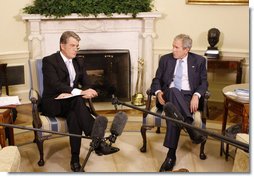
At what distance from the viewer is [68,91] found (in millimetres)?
2881

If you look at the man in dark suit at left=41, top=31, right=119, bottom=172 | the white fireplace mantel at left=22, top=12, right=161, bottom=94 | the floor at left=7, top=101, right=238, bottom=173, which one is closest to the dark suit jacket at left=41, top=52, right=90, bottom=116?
the man in dark suit at left=41, top=31, right=119, bottom=172

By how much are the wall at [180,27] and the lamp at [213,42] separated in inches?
8.3

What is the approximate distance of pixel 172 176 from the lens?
128 centimetres

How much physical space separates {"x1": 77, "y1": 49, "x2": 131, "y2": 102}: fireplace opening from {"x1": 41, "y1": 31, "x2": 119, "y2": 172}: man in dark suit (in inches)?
48.3

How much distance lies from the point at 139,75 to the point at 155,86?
1326mm

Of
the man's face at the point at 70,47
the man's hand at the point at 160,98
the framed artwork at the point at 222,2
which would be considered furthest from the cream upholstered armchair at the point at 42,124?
the framed artwork at the point at 222,2

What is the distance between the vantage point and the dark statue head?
160 inches

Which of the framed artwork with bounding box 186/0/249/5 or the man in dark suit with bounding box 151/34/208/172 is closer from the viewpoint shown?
the man in dark suit with bounding box 151/34/208/172

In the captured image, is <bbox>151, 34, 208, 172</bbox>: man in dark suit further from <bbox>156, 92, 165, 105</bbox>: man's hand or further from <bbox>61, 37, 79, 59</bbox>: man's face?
<bbox>61, 37, 79, 59</bbox>: man's face

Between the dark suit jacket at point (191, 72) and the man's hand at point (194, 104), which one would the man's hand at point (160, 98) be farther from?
the man's hand at point (194, 104)

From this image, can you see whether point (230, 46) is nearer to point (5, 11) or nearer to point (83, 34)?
point (83, 34)

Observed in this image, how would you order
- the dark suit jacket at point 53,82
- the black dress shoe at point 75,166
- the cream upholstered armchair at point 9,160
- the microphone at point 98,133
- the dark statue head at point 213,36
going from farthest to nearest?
the dark statue head at point 213,36, the dark suit jacket at point 53,82, the black dress shoe at point 75,166, the cream upholstered armchair at point 9,160, the microphone at point 98,133

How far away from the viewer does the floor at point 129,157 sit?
113 inches

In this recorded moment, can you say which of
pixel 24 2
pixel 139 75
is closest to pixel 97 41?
pixel 139 75
